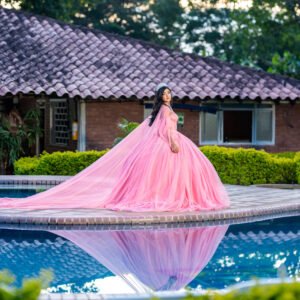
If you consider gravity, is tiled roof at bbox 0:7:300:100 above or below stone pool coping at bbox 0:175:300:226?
above

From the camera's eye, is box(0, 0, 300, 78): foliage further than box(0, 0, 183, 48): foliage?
No

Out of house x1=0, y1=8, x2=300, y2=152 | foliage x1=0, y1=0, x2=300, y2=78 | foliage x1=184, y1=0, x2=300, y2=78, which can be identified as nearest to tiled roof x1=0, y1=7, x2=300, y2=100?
house x1=0, y1=8, x2=300, y2=152

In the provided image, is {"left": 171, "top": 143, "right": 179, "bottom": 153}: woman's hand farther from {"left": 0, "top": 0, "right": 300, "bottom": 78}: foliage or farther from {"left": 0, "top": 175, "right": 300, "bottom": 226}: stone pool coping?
{"left": 0, "top": 0, "right": 300, "bottom": 78}: foliage

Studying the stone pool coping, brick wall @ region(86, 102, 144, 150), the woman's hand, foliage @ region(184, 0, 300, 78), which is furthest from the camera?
foliage @ region(184, 0, 300, 78)

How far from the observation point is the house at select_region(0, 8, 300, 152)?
2095 centimetres

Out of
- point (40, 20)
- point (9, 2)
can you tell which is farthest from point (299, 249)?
point (9, 2)

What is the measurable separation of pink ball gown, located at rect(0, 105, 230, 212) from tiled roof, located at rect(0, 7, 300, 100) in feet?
26.0

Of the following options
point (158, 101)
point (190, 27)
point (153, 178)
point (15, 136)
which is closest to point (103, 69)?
point (15, 136)

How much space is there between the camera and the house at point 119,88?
68.7 ft

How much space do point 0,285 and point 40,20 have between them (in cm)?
2206

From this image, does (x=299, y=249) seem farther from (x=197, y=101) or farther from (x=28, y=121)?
(x=28, y=121)

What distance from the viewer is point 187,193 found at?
38.4 feet

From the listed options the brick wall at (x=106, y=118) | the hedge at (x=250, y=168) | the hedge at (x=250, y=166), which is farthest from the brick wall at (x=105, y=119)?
the hedge at (x=250, y=168)

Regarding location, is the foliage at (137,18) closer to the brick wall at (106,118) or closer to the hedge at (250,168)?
the brick wall at (106,118)
